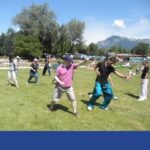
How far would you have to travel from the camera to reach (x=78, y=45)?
100 m

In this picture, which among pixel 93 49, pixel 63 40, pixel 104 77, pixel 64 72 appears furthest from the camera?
pixel 93 49

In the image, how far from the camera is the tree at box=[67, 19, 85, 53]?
309ft

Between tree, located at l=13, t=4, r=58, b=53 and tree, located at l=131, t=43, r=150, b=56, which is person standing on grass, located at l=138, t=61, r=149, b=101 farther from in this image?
tree, located at l=131, t=43, r=150, b=56

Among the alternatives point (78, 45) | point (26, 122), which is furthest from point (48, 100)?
point (78, 45)

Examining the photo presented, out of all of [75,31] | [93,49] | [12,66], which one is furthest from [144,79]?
[93,49]

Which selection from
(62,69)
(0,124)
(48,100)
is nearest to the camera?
(0,124)

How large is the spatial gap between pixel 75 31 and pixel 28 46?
21221 millimetres

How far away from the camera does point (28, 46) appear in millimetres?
77875

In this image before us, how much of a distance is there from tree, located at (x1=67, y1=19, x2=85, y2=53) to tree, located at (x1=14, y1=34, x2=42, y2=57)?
1776 centimetres

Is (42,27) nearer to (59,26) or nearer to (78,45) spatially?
(59,26)

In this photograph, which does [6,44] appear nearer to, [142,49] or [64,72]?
[142,49]

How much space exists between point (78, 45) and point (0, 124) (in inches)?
3625

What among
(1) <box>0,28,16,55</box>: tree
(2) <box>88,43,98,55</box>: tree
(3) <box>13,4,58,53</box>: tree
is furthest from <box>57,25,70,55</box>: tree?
(2) <box>88,43,98,55</box>: tree

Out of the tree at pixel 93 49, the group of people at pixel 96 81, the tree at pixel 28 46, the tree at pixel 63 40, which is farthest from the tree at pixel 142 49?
the group of people at pixel 96 81
